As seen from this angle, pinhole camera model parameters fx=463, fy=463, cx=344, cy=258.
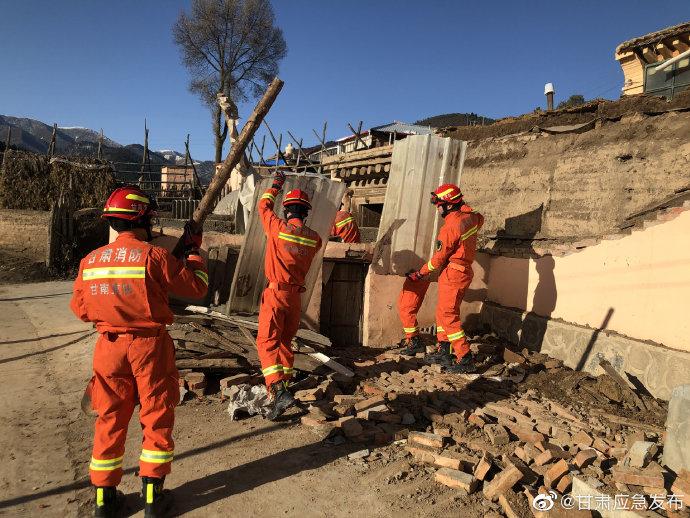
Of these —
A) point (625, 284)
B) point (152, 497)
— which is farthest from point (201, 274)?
point (625, 284)

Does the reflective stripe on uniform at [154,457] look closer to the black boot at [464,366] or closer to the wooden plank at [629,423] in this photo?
the black boot at [464,366]

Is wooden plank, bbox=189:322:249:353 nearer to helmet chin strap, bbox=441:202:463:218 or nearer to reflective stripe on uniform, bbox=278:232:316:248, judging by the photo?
reflective stripe on uniform, bbox=278:232:316:248

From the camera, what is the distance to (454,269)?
5.50m

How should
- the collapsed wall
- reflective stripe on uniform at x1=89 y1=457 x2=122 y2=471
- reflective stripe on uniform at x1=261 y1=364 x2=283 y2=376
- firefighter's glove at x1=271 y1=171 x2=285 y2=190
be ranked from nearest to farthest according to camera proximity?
1. reflective stripe on uniform at x1=89 y1=457 x2=122 y2=471
2. reflective stripe on uniform at x1=261 y1=364 x2=283 y2=376
3. firefighter's glove at x1=271 y1=171 x2=285 y2=190
4. the collapsed wall

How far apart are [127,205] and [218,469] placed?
1.95 metres

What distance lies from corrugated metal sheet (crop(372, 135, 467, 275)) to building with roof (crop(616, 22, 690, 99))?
12641 millimetres

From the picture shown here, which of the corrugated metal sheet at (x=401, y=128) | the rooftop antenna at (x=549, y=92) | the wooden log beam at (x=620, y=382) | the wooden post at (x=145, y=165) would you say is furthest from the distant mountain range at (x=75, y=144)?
the wooden log beam at (x=620, y=382)

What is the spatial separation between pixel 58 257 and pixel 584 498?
44.3 feet

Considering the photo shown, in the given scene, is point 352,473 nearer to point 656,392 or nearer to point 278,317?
point 278,317

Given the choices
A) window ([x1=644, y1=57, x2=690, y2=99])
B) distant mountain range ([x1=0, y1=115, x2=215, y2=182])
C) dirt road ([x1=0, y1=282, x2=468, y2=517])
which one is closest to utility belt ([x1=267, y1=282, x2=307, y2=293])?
dirt road ([x1=0, y1=282, x2=468, y2=517])

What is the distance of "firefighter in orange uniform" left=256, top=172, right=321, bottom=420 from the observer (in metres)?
4.43

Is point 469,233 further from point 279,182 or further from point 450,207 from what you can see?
point 279,182

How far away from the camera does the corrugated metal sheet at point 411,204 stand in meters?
6.32

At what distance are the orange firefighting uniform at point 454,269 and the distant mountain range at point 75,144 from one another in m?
18.5
